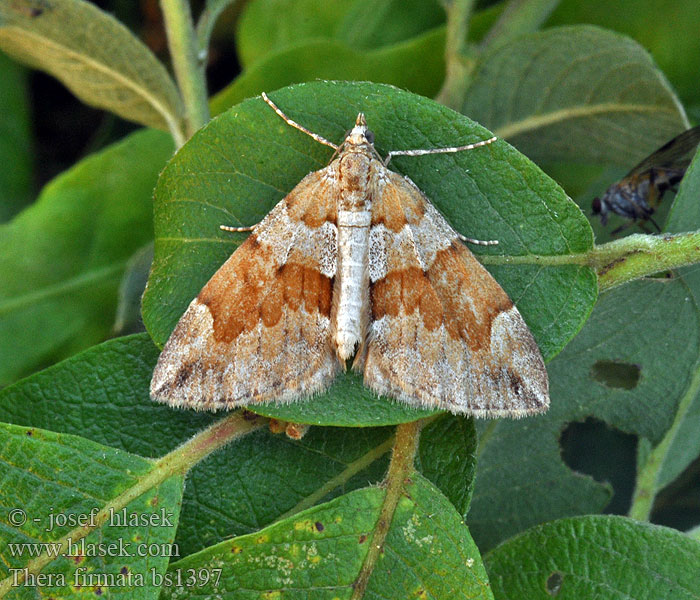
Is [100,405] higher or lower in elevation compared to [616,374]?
lower

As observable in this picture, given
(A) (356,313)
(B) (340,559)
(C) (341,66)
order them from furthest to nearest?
1. (C) (341,66)
2. (A) (356,313)
3. (B) (340,559)

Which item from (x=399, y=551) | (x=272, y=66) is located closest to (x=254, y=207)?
(x=399, y=551)

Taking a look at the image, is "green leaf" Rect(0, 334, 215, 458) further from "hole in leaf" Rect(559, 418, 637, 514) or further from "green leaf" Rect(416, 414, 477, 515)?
"hole in leaf" Rect(559, 418, 637, 514)

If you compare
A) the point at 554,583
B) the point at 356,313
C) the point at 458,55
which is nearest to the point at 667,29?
the point at 458,55

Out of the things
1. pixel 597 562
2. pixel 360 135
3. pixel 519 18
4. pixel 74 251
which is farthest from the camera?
pixel 74 251

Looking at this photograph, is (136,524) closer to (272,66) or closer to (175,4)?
(175,4)

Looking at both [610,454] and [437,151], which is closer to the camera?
[437,151]

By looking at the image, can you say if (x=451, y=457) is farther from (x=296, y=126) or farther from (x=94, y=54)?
(x=94, y=54)
